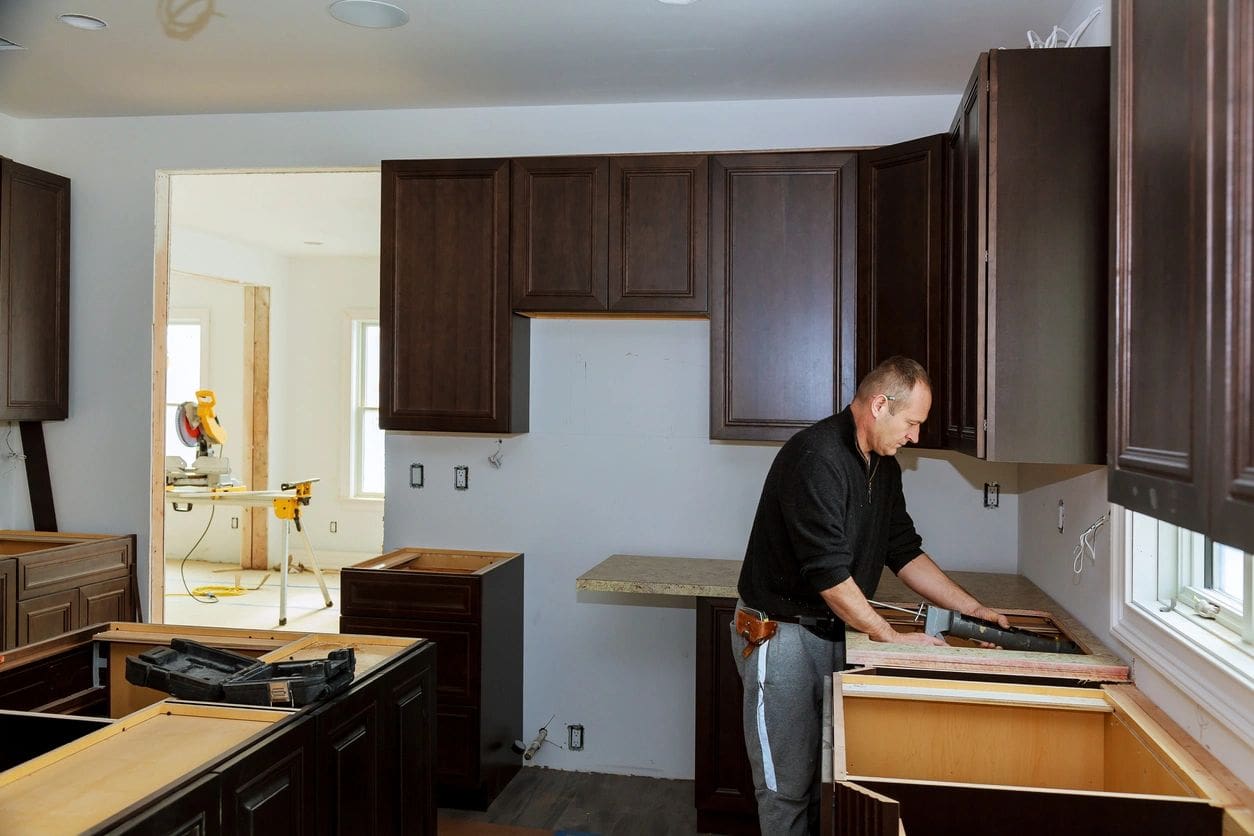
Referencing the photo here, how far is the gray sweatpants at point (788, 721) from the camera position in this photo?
259 cm

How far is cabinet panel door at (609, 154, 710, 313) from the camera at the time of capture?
11.8ft

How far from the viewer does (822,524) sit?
8.05 feet

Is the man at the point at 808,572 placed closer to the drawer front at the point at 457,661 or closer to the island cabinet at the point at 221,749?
the island cabinet at the point at 221,749

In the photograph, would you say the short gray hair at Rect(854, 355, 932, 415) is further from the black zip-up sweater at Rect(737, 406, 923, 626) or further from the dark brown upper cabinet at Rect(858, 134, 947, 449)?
the dark brown upper cabinet at Rect(858, 134, 947, 449)

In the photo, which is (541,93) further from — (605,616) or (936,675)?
(936,675)

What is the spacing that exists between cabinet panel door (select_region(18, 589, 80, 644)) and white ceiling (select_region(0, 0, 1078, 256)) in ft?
6.53

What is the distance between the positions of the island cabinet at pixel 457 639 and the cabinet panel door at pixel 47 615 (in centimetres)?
114

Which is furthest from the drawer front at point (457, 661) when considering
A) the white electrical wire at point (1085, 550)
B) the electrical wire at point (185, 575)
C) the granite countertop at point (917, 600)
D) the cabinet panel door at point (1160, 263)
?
the electrical wire at point (185, 575)

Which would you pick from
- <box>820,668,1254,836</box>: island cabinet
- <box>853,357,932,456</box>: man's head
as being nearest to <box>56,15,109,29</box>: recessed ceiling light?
<box>853,357,932,456</box>: man's head

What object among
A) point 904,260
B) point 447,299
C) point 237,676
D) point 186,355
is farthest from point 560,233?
point 186,355

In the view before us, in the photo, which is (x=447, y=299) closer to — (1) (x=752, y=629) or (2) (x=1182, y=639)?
(1) (x=752, y=629)

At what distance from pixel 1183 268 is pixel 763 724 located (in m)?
1.76

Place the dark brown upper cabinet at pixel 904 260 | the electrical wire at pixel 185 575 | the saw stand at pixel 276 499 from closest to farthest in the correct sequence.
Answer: the dark brown upper cabinet at pixel 904 260 < the saw stand at pixel 276 499 < the electrical wire at pixel 185 575

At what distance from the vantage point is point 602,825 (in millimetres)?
3492
